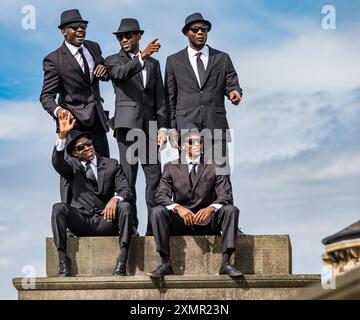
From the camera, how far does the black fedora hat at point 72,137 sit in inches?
1012

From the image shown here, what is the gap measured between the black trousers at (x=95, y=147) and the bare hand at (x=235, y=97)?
2039 mm

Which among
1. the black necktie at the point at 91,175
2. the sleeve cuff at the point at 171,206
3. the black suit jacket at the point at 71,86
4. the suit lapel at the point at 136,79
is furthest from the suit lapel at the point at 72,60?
the sleeve cuff at the point at 171,206

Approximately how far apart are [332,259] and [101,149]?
372 centimetres

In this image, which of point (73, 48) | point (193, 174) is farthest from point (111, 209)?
point (73, 48)

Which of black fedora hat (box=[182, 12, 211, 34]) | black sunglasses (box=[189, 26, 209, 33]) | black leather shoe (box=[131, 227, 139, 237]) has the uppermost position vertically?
black fedora hat (box=[182, 12, 211, 34])

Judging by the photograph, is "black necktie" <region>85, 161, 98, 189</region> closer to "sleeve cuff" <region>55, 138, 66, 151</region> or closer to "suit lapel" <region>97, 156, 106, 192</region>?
"suit lapel" <region>97, 156, 106, 192</region>

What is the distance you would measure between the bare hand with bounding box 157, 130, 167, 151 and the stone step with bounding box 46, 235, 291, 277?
1.33 metres

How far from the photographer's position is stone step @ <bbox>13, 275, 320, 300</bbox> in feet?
80.6

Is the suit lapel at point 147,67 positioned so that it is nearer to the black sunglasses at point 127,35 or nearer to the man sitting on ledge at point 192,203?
the black sunglasses at point 127,35

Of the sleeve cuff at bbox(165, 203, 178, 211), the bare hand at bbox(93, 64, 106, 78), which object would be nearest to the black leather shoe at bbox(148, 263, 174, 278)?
the sleeve cuff at bbox(165, 203, 178, 211)

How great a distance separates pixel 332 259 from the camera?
2573 cm
